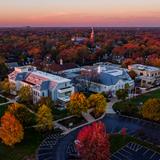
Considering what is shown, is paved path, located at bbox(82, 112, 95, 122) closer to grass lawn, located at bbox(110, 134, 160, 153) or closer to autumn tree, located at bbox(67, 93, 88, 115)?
autumn tree, located at bbox(67, 93, 88, 115)

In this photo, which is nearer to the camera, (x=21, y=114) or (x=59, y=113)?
(x=21, y=114)

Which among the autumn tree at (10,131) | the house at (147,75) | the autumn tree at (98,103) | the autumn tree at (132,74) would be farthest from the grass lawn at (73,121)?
the autumn tree at (132,74)

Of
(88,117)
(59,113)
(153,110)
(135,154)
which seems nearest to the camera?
(135,154)

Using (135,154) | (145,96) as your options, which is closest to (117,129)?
(135,154)

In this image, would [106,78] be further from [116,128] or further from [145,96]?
[116,128]

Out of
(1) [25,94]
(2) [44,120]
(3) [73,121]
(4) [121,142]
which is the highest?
(2) [44,120]

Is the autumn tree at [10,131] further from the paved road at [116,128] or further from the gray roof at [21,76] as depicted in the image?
the gray roof at [21,76]
